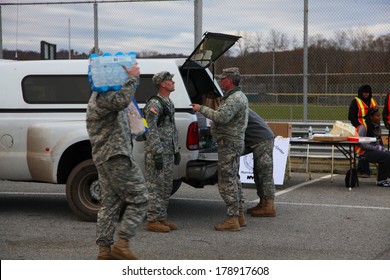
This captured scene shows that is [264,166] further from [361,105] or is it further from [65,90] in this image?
[361,105]

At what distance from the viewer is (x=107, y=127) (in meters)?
6.39

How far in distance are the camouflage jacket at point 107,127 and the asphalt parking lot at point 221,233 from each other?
1.20m

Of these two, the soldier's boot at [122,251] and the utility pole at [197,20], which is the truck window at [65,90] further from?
the utility pole at [197,20]

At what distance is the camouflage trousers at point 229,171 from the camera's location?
8.34 metres

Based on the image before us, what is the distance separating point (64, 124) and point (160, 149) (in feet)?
4.84

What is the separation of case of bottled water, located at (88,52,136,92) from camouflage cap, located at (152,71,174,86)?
5.72 ft

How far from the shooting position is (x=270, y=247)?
7520 millimetres

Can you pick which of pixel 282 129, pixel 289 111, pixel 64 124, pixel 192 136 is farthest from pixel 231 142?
pixel 289 111

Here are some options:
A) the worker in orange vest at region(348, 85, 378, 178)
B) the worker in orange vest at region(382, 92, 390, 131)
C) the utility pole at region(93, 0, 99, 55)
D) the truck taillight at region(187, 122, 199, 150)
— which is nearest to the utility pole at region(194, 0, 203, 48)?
the utility pole at region(93, 0, 99, 55)

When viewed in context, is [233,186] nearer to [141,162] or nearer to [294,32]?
[141,162]

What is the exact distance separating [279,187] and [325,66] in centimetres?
357

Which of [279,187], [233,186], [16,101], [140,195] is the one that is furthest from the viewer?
[279,187]

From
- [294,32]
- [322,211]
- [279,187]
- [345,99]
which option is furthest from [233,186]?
[345,99]

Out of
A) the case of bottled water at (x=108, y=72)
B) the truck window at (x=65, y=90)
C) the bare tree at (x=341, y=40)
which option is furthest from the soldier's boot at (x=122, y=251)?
the bare tree at (x=341, y=40)
